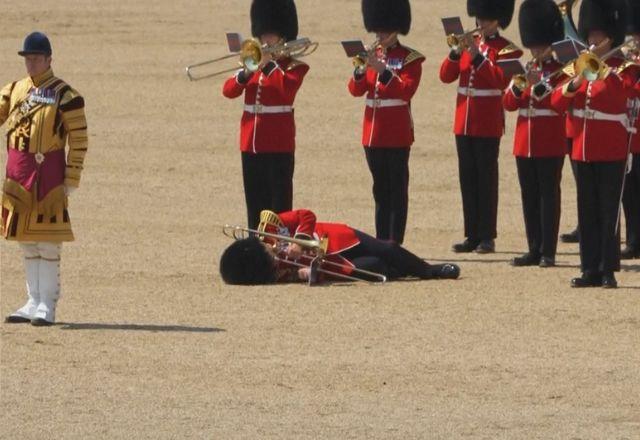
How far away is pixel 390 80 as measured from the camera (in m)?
12.9

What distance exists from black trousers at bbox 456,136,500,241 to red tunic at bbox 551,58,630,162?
188 cm

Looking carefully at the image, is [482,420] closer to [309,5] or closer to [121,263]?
[121,263]

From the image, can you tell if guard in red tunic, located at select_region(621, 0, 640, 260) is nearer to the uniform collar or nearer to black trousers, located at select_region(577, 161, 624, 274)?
black trousers, located at select_region(577, 161, 624, 274)

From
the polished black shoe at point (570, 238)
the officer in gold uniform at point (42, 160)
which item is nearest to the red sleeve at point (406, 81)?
the polished black shoe at point (570, 238)

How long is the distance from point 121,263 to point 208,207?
113 inches

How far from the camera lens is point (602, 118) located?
11.7m

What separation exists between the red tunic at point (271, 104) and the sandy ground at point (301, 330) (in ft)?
2.77

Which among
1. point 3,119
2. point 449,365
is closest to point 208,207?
point 3,119

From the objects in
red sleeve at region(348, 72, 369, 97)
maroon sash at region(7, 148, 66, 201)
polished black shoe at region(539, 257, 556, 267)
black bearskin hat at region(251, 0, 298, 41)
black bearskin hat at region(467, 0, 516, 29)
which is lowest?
polished black shoe at region(539, 257, 556, 267)

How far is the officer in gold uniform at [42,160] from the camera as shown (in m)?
10.5

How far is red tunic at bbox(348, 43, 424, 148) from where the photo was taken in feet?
42.6

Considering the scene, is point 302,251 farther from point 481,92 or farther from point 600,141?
point 481,92

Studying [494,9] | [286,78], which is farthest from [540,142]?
[286,78]

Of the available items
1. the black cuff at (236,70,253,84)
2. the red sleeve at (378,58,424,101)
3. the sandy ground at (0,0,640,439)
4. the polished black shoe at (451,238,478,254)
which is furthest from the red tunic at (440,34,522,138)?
the black cuff at (236,70,253,84)
